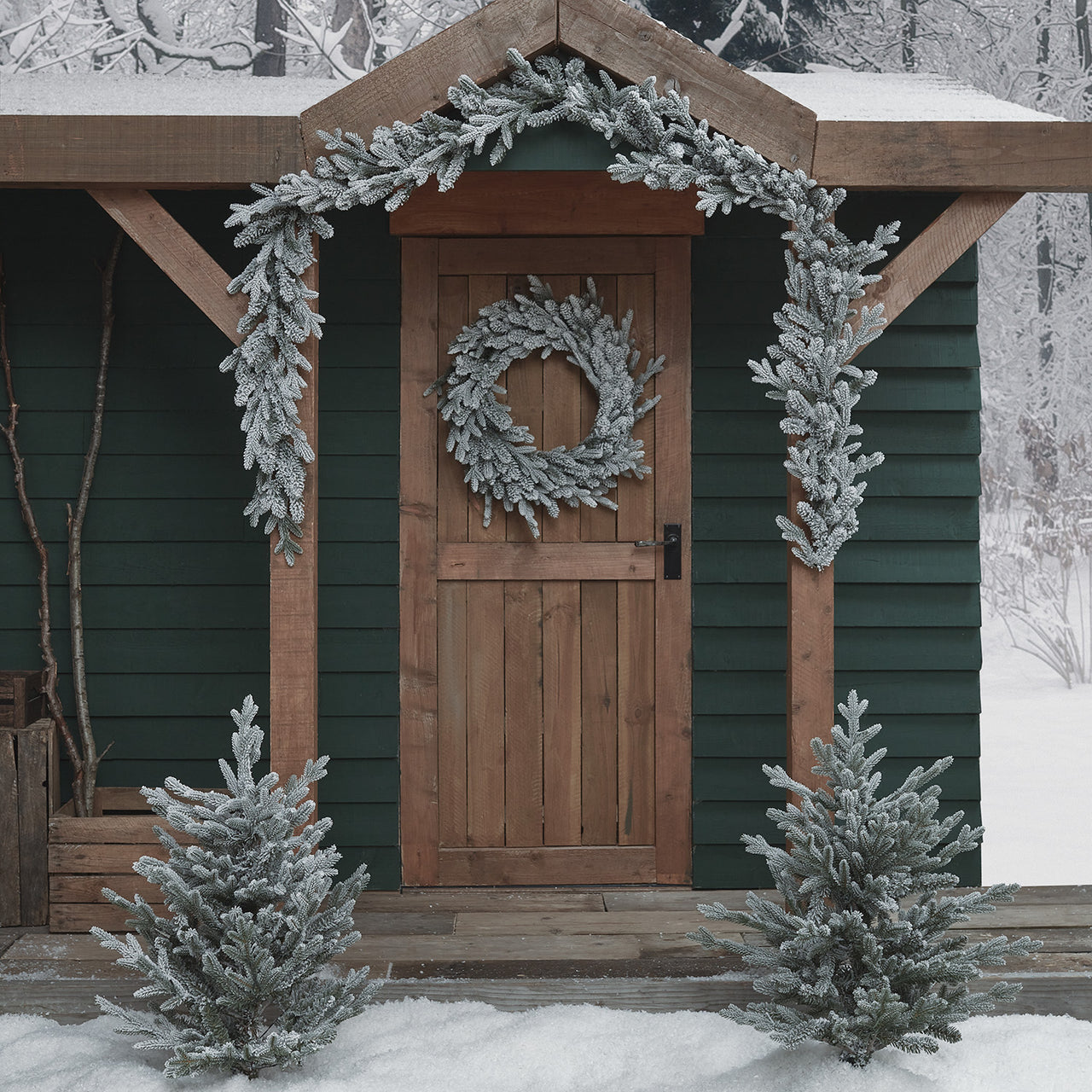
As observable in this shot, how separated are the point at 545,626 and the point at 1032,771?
553 centimetres

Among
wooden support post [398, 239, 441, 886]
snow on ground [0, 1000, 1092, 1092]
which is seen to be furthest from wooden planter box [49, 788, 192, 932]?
wooden support post [398, 239, 441, 886]

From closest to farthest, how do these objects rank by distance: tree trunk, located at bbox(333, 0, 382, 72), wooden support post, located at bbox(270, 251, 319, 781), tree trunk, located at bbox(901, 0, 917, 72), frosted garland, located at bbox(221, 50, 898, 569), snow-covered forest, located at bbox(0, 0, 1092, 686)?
frosted garland, located at bbox(221, 50, 898, 569)
wooden support post, located at bbox(270, 251, 319, 781)
snow-covered forest, located at bbox(0, 0, 1092, 686)
tree trunk, located at bbox(333, 0, 382, 72)
tree trunk, located at bbox(901, 0, 917, 72)

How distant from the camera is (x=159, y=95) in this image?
3248mm

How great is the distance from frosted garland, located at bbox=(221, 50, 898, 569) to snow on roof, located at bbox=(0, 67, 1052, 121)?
0.31 meters

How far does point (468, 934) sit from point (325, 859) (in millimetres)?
814

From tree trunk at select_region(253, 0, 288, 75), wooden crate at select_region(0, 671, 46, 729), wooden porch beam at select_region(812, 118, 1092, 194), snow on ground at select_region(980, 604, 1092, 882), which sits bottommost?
snow on ground at select_region(980, 604, 1092, 882)

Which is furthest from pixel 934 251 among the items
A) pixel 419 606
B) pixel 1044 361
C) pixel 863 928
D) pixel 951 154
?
pixel 1044 361

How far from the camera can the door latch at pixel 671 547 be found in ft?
11.8

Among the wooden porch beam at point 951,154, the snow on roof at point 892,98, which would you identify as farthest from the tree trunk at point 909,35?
the wooden porch beam at point 951,154

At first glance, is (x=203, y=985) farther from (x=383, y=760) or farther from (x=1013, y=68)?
(x=1013, y=68)

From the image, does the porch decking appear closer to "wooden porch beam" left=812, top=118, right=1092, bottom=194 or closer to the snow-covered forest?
"wooden porch beam" left=812, top=118, right=1092, bottom=194

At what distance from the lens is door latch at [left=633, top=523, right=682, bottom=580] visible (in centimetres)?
361

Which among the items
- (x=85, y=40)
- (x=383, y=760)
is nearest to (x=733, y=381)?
(x=383, y=760)

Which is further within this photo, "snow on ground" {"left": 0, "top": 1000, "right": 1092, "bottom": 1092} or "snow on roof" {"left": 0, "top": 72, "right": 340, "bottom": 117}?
"snow on roof" {"left": 0, "top": 72, "right": 340, "bottom": 117}
